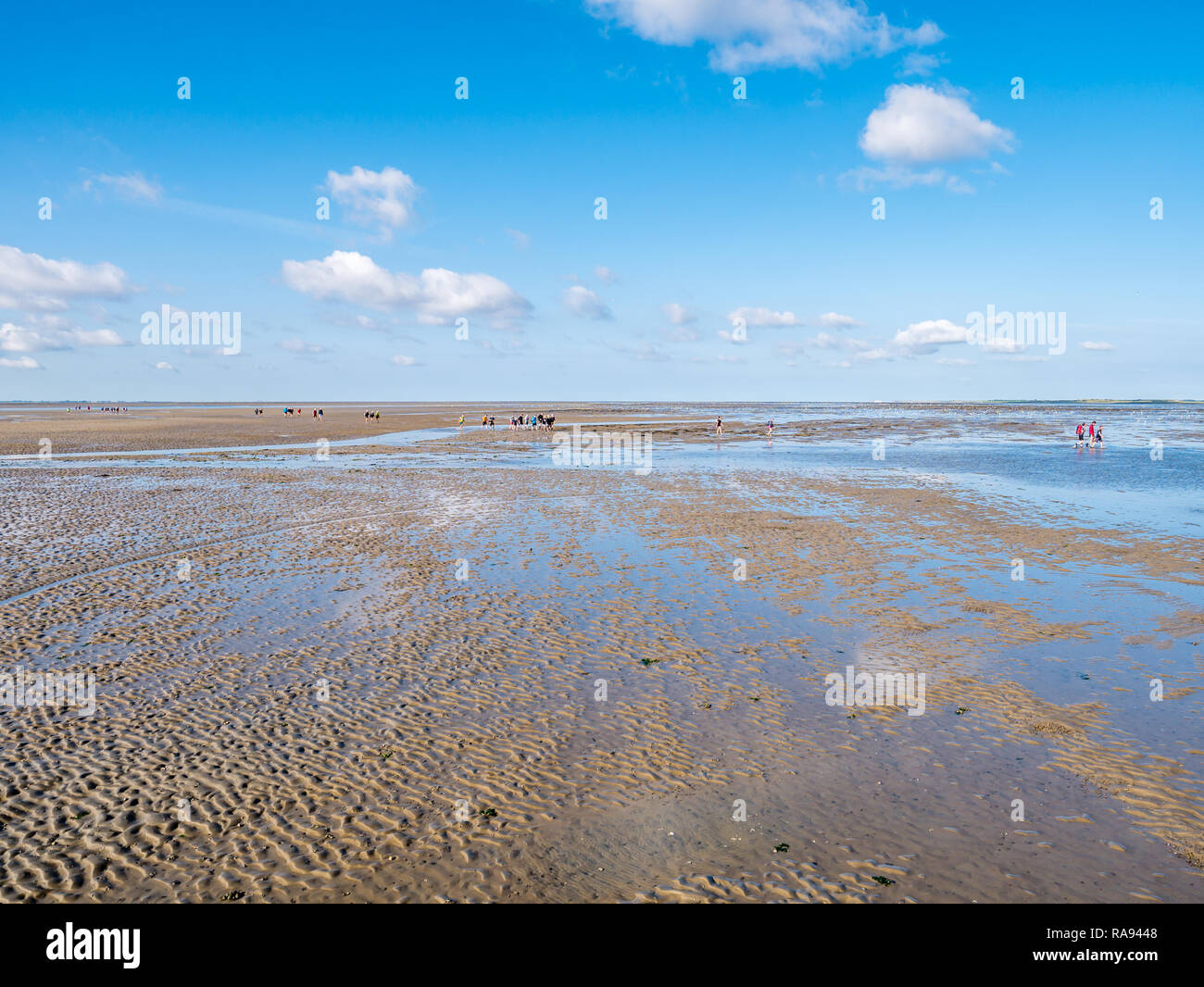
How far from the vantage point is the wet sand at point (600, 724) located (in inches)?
271

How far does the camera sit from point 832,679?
11.6 metres

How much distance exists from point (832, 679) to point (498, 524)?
16.2m

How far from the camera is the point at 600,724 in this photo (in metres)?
10.1

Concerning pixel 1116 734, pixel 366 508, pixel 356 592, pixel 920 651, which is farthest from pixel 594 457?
pixel 1116 734

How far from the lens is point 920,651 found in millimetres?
12758

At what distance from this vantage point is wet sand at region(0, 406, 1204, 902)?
6.88 meters
